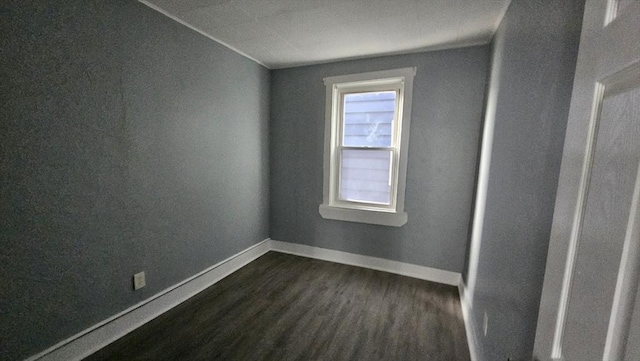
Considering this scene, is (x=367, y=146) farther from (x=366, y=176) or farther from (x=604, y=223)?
(x=604, y=223)

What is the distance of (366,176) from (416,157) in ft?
1.98

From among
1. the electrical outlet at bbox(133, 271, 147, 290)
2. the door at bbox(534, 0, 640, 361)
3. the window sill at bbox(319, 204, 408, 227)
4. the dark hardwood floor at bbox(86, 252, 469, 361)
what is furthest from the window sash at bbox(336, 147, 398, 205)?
the door at bbox(534, 0, 640, 361)

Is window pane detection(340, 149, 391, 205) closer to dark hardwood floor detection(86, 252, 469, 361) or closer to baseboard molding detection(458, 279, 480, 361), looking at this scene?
dark hardwood floor detection(86, 252, 469, 361)

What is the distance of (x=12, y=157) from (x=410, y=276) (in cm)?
317

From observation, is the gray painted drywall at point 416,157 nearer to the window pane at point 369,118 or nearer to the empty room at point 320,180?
the empty room at point 320,180

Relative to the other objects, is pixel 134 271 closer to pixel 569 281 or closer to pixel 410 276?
pixel 569 281

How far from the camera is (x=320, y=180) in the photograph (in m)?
3.00

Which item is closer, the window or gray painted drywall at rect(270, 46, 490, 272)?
gray painted drywall at rect(270, 46, 490, 272)

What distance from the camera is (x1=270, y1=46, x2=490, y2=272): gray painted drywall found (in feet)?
7.67

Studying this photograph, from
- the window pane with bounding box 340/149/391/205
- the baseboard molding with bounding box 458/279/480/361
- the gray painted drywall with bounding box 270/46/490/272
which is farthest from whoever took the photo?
the window pane with bounding box 340/149/391/205

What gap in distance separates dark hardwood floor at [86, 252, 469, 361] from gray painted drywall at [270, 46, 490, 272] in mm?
435

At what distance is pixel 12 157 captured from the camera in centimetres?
120

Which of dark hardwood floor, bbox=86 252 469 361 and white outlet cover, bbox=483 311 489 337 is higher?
white outlet cover, bbox=483 311 489 337

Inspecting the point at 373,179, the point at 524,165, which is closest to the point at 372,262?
the point at 373,179
